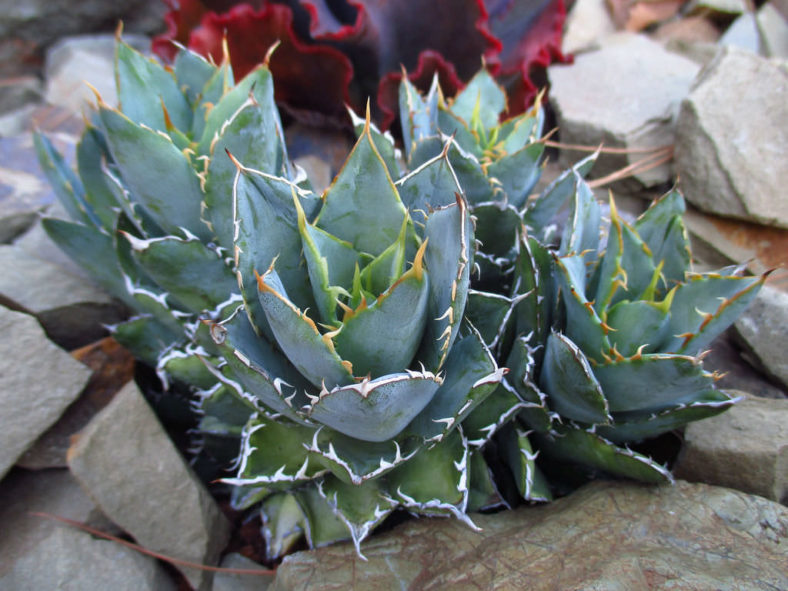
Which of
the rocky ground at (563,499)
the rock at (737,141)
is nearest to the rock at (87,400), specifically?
the rocky ground at (563,499)

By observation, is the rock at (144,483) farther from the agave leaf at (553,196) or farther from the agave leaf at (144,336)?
the agave leaf at (553,196)

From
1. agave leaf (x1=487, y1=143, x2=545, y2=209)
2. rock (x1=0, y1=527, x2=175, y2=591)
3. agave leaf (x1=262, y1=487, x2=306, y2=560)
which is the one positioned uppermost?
agave leaf (x1=487, y1=143, x2=545, y2=209)

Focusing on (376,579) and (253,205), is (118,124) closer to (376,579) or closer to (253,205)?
(253,205)

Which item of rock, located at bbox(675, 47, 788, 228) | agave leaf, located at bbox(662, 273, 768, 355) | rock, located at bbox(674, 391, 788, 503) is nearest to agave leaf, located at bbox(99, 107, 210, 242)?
agave leaf, located at bbox(662, 273, 768, 355)

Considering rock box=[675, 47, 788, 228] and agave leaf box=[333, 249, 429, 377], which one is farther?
rock box=[675, 47, 788, 228]

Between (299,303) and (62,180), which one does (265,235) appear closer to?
(299,303)

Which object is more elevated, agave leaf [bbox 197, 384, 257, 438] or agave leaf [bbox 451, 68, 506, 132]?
agave leaf [bbox 451, 68, 506, 132]

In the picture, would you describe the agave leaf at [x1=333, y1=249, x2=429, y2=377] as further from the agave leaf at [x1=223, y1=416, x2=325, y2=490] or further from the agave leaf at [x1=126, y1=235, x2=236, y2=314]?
the agave leaf at [x1=126, y1=235, x2=236, y2=314]
